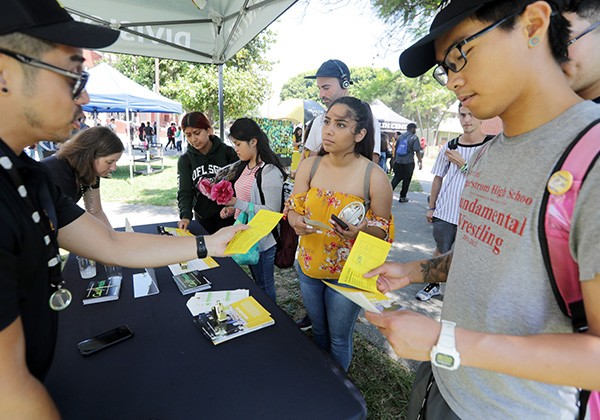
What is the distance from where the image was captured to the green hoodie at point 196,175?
338 cm

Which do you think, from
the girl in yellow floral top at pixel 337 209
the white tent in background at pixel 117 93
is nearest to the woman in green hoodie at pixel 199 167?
the girl in yellow floral top at pixel 337 209

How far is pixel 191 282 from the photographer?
1.92 m

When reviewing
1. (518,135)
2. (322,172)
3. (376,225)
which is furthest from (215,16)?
(518,135)

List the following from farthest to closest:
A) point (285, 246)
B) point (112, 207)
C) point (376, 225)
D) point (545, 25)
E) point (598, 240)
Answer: point (112, 207)
point (285, 246)
point (376, 225)
point (545, 25)
point (598, 240)

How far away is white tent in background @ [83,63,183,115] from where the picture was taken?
8383mm

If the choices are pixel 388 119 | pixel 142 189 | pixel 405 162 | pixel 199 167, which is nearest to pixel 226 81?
pixel 142 189

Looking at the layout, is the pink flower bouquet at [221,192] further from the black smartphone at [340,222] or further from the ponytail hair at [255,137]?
the black smartphone at [340,222]

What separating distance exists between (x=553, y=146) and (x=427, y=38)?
0.44 m

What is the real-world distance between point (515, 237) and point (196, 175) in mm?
3147

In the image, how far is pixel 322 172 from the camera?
7.34ft

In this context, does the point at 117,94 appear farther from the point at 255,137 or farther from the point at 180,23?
the point at 255,137

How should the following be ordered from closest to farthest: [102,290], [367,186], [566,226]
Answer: [566,226]
[102,290]
[367,186]

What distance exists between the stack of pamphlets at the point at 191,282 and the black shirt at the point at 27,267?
2.83 feet

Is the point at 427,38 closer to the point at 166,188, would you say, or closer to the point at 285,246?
the point at 285,246
